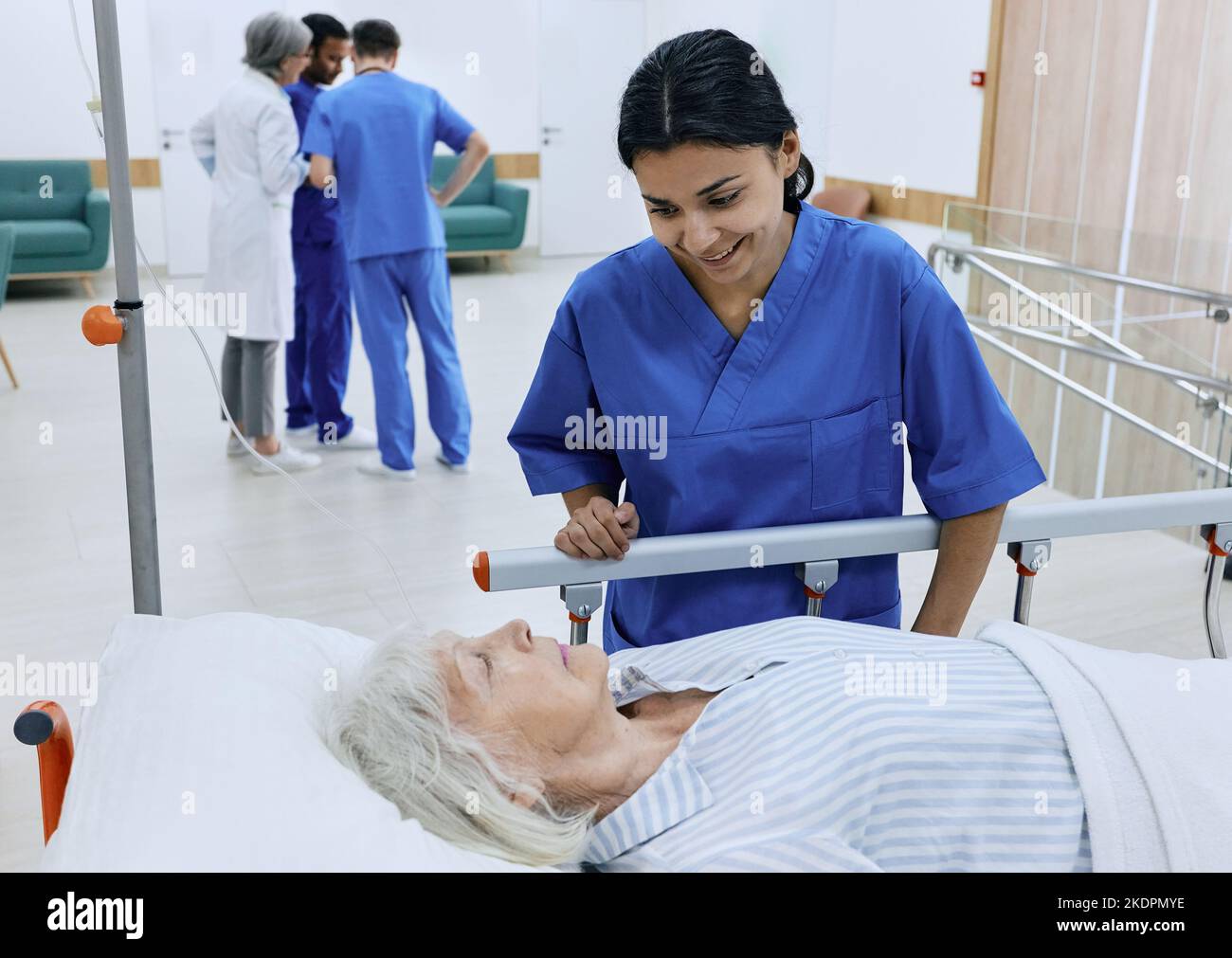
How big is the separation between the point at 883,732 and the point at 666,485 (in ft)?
1.44

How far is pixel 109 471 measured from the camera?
4.24 metres

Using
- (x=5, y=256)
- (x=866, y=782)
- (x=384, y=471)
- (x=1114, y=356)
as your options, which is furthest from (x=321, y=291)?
(x=866, y=782)

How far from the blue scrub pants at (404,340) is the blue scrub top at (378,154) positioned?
8 centimetres

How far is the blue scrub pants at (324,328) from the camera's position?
454 cm

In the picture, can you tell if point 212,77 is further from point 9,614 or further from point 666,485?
point 666,485

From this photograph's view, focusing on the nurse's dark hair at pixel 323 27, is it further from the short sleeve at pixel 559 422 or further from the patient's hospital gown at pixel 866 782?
the patient's hospital gown at pixel 866 782

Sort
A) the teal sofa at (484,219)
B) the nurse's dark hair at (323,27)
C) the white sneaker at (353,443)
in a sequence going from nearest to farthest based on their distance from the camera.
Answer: the nurse's dark hair at (323,27)
the white sneaker at (353,443)
the teal sofa at (484,219)

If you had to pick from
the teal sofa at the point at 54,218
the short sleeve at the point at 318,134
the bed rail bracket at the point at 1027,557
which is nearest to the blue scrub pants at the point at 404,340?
the short sleeve at the point at 318,134

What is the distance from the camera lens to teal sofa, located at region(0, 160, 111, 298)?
7.03 metres

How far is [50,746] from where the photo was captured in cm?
125

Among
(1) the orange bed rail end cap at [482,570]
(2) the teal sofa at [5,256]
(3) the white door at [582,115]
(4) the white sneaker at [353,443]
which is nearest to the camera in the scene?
(1) the orange bed rail end cap at [482,570]

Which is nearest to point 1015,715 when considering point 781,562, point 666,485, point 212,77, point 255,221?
point 781,562

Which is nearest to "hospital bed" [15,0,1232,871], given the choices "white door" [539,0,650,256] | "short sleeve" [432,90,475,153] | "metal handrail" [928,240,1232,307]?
"metal handrail" [928,240,1232,307]
